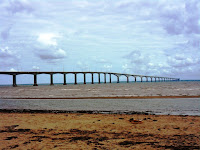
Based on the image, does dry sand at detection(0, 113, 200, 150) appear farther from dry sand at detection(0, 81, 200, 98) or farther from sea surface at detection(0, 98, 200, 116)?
dry sand at detection(0, 81, 200, 98)

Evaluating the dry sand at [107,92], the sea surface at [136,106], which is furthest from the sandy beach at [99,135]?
the dry sand at [107,92]

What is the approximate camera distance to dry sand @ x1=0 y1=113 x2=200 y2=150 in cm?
660

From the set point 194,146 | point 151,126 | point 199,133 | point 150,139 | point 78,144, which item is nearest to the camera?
point 194,146

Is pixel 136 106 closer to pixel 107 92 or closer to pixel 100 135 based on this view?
pixel 100 135

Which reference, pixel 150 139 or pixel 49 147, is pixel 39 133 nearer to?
pixel 49 147

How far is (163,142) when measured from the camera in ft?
22.3

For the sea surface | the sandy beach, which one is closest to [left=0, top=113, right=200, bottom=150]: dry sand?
the sandy beach

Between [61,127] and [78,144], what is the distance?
9.38ft

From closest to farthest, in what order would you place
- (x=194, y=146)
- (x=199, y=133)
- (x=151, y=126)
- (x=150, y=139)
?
(x=194, y=146) → (x=150, y=139) → (x=199, y=133) → (x=151, y=126)

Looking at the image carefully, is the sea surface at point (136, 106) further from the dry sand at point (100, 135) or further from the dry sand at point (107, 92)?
the dry sand at point (107, 92)

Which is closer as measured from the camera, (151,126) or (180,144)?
(180,144)

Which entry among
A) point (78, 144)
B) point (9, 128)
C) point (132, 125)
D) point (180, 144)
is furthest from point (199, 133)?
point (9, 128)

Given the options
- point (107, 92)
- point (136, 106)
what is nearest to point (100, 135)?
point (136, 106)

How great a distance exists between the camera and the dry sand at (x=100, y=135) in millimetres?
6598
